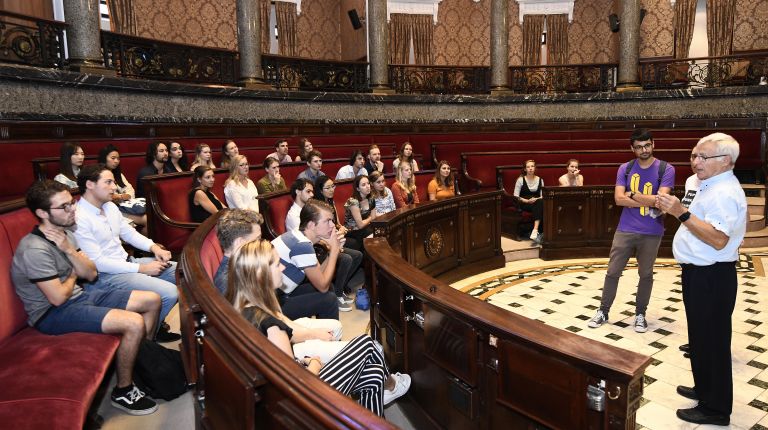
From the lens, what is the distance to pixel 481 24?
1477 cm

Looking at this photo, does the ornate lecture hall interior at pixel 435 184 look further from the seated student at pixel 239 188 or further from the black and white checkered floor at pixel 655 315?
the seated student at pixel 239 188

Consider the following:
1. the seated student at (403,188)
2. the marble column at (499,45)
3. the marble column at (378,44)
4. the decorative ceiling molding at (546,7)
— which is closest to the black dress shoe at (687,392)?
the seated student at (403,188)

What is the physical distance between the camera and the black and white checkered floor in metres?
3.15

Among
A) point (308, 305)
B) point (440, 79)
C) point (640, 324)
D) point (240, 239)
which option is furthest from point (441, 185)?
point (440, 79)

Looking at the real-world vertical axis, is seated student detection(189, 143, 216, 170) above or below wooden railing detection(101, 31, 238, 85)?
below

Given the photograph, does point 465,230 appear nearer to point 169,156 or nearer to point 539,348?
point 169,156

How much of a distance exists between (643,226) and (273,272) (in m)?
3.05

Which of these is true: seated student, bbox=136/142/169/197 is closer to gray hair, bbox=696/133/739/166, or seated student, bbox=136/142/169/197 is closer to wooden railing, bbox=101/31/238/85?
wooden railing, bbox=101/31/238/85

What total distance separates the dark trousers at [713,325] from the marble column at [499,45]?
9.10 m

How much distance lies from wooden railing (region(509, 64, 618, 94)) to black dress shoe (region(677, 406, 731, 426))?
999 centimetres

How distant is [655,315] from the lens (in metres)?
4.70

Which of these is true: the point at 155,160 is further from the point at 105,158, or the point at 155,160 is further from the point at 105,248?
the point at 105,248

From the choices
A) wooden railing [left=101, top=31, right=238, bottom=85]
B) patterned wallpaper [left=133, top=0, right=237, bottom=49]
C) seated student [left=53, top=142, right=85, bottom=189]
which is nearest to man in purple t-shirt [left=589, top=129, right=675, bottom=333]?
seated student [left=53, top=142, right=85, bottom=189]

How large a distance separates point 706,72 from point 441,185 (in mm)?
8424
